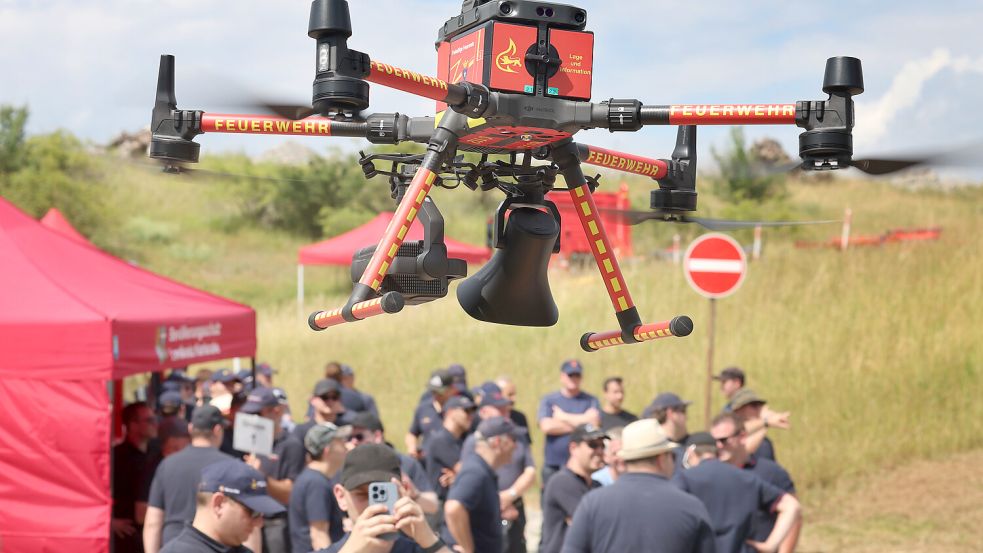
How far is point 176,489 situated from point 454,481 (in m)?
1.85

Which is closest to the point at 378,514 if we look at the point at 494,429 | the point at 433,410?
the point at 494,429

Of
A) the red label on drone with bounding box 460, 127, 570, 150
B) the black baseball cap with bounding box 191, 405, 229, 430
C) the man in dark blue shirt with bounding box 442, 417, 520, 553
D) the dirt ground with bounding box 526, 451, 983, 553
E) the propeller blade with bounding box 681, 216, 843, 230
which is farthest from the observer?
the dirt ground with bounding box 526, 451, 983, 553

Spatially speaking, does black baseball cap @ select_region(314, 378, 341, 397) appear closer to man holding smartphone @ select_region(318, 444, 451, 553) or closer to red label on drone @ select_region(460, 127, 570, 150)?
man holding smartphone @ select_region(318, 444, 451, 553)

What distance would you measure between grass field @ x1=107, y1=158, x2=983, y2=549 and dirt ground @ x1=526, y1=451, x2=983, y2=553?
0.23m

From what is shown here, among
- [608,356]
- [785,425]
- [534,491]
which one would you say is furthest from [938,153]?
[608,356]

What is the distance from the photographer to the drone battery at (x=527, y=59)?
2.92 metres

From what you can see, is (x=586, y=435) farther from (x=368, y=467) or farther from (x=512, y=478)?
(x=368, y=467)

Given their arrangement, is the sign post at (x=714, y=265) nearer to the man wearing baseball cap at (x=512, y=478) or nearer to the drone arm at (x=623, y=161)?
the man wearing baseball cap at (x=512, y=478)

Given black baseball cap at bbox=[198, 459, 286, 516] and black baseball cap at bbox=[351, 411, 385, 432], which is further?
black baseball cap at bbox=[351, 411, 385, 432]

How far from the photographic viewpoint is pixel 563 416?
451 inches

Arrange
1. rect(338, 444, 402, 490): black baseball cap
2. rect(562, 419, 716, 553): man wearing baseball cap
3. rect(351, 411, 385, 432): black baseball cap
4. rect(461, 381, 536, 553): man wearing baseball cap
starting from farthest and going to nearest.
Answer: rect(461, 381, 536, 553): man wearing baseball cap → rect(351, 411, 385, 432): black baseball cap → rect(562, 419, 716, 553): man wearing baseball cap → rect(338, 444, 402, 490): black baseball cap

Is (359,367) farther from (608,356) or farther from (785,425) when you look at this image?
(785,425)

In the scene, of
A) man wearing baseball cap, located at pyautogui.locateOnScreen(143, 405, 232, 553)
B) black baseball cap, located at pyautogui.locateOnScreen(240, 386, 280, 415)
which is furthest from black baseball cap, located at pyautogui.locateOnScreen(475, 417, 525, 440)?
black baseball cap, located at pyautogui.locateOnScreen(240, 386, 280, 415)

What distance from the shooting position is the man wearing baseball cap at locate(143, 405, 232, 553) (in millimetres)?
7320
